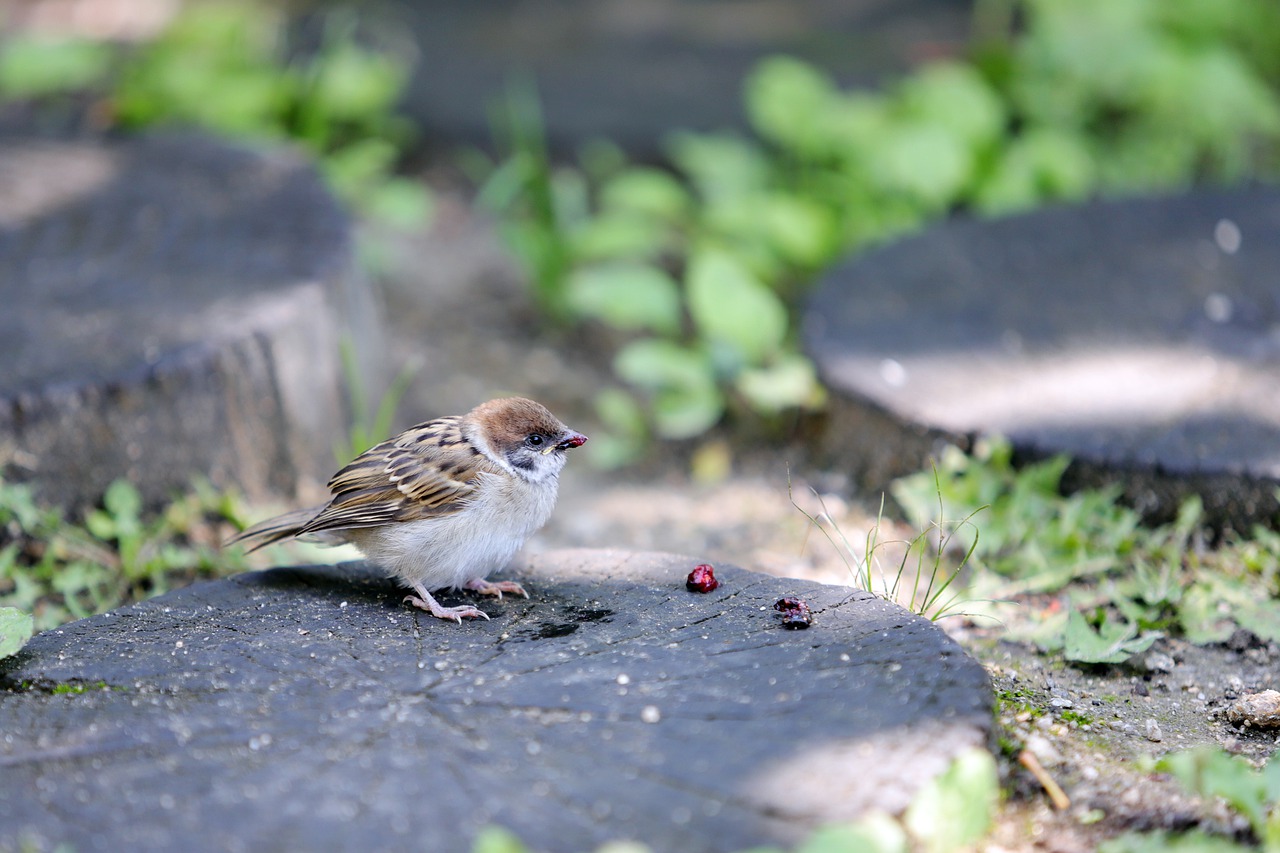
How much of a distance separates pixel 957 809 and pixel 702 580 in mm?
1064

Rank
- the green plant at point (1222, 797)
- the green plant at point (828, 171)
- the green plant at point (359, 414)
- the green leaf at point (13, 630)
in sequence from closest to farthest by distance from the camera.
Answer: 1. the green plant at point (1222, 797)
2. the green leaf at point (13, 630)
3. the green plant at point (359, 414)
4. the green plant at point (828, 171)

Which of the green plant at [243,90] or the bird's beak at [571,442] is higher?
the green plant at [243,90]

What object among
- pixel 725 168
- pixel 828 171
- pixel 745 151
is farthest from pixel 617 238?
pixel 828 171

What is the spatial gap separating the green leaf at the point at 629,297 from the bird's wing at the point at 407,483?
279cm

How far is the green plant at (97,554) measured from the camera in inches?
172

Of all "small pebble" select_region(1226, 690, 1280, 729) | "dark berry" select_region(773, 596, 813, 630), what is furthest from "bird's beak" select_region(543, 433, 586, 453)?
"small pebble" select_region(1226, 690, 1280, 729)

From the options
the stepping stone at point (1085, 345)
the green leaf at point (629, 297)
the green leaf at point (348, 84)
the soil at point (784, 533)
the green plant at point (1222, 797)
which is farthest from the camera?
the green leaf at point (348, 84)

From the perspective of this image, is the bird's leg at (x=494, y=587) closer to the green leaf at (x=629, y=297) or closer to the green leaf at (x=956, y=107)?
the green leaf at (x=629, y=297)

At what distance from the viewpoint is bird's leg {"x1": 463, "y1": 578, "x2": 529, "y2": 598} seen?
136 inches

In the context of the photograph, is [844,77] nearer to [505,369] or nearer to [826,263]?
[826,263]

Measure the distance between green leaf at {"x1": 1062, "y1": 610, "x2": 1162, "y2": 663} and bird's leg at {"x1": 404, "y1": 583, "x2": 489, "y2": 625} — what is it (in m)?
1.80

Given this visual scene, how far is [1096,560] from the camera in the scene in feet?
13.9

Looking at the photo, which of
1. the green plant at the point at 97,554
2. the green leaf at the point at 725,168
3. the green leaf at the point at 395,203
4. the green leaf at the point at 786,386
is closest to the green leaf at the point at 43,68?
the green leaf at the point at 395,203

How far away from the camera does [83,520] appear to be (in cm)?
457
